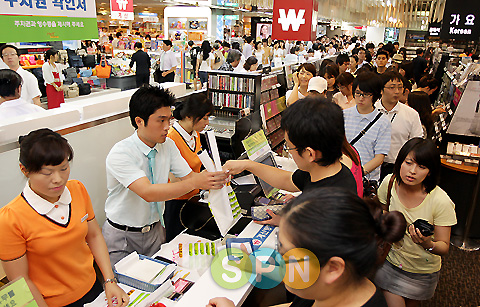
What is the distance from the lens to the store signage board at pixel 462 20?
20.3ft

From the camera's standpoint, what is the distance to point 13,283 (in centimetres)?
129

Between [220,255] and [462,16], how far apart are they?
6.54 m

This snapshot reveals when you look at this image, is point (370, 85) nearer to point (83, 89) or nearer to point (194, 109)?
point (194, 109)

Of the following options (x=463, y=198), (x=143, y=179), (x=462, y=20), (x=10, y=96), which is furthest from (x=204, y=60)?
(x=143, y=179)

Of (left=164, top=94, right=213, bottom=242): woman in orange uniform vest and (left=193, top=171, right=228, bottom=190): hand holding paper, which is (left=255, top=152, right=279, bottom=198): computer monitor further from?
(left=193, top=171, right=228, bottom=190): hand holding paper

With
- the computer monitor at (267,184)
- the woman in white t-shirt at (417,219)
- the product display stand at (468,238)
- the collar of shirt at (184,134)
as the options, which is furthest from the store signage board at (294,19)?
the woman in white t-shirt at (417,219)

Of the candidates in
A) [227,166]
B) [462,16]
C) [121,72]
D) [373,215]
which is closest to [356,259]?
[373,215]

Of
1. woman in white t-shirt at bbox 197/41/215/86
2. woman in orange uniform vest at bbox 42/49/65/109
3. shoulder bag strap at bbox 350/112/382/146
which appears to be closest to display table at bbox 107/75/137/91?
woman in white t-shirt at bbox 197/41/215/86

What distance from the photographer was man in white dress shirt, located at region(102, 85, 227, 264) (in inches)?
84.4

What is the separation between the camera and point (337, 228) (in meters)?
0.98

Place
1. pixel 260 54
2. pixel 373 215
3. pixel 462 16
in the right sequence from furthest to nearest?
pixel 260 54 < pixel 462 16 < pixel 373 215

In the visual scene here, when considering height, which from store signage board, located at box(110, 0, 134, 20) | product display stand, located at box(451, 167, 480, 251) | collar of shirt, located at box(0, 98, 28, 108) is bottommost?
product display stand, located at box(451, 167, 480, 251)

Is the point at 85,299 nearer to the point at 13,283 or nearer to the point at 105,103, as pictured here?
the point at 13,283

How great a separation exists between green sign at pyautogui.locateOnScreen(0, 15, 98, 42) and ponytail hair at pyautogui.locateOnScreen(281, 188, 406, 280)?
276 centimetres
